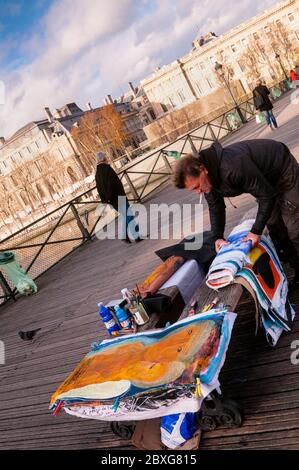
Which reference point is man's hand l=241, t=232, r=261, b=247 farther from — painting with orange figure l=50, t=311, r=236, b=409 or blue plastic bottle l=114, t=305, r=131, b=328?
blue plastic bottle l=114, t=305, r=131, b=328

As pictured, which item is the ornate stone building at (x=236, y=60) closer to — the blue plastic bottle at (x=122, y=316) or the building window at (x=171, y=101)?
the building window at (x=171, y=101)

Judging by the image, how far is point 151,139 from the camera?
214 ft

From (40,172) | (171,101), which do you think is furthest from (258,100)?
(171,101)

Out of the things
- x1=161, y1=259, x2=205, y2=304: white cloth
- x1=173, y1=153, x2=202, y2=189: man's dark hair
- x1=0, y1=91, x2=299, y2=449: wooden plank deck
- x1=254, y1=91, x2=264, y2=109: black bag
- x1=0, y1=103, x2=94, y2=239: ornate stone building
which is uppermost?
x1=0, y1=103, x2=94, y2=239: ornate stone building

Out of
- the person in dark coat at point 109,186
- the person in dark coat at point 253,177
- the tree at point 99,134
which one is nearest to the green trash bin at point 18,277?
the person in dark coat at point 109,186

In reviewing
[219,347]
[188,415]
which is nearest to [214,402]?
[188,415]

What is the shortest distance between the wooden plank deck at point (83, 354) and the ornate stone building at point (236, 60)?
56219 mm

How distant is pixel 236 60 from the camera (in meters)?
74.0

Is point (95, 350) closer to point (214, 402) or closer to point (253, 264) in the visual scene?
point (214, 402)

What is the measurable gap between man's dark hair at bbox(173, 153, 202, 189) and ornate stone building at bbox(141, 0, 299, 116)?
59824mm

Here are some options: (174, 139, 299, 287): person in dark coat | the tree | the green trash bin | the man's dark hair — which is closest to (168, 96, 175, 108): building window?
the tree

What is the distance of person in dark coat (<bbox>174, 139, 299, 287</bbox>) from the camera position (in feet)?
9.99

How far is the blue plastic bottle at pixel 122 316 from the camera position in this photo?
3.61 m

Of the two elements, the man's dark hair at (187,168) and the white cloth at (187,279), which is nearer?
the man's dark hair at (187,168)
